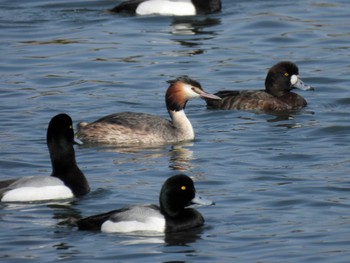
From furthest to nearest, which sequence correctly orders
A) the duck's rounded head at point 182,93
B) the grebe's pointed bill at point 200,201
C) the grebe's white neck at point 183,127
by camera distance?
the duck's rounded head at point 182,93, the grebe's white neck at point 183,127, the grebe's pointed bill at point 200,201

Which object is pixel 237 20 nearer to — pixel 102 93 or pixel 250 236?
pixel 102 93

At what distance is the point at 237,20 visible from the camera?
25375 mm

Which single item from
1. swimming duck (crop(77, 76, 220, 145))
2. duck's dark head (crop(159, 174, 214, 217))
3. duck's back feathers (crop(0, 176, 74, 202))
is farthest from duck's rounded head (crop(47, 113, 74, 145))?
swimming duck (crop(77, 76, 220, 145))

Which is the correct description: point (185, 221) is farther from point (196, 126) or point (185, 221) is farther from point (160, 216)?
point (196, 126)

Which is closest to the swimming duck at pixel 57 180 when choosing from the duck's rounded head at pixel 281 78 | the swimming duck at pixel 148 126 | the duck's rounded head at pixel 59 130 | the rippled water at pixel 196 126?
the duck's rounded head at pixel 59 130

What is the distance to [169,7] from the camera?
26078 mm

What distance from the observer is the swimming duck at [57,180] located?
13633 millimetres

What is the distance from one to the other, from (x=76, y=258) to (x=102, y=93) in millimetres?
8507

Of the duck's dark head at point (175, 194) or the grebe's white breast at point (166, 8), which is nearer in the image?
the duck's dark head at point (175, 194)

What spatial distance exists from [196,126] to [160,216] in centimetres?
557

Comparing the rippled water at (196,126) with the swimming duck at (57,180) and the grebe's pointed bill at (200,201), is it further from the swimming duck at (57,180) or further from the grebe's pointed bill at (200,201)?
the grebe's pointed bill at (200,201)

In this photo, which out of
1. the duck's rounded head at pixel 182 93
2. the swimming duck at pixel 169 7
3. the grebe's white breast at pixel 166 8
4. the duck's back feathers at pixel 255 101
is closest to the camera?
the duck's rounded head at pixel 182 93

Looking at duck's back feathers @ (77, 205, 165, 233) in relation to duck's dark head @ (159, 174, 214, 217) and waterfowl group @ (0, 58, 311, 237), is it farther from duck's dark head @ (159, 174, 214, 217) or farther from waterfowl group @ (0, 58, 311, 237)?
duck's dark head @ (159, 174, 214, 217)

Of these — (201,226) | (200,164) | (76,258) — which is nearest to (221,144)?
(200,164)
